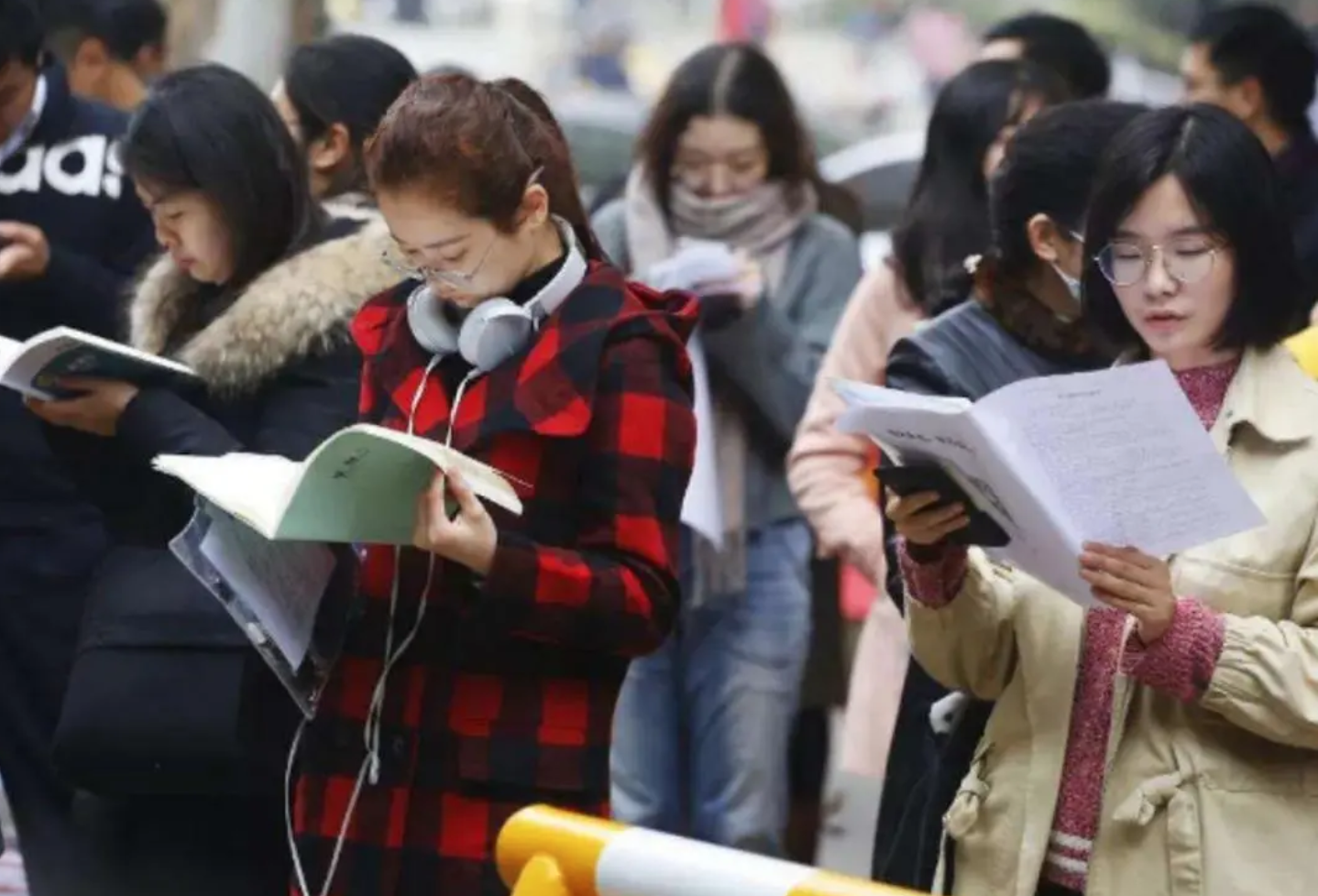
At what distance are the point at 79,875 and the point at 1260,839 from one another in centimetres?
189

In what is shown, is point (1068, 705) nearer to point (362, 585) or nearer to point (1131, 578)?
point (1131, 578)

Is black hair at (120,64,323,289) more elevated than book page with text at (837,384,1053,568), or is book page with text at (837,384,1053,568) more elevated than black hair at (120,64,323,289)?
black hair at (120,64,323,289)

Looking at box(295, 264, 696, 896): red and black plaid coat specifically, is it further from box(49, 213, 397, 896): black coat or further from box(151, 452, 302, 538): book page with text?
box(49, 213, 397, 896): black coat

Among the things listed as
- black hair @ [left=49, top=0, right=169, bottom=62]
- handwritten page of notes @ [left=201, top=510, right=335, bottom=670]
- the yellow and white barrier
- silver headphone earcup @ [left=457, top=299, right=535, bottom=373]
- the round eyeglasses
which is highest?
black hair @ [left=49, top=0, right=169, bottom=62]

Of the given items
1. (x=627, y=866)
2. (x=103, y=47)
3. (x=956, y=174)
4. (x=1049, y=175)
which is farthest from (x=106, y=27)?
Result: (x=627, y=866)

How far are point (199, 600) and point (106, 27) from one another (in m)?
2.99

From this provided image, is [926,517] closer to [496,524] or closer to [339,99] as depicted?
[496,524]

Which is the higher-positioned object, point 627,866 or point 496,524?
point 496,524

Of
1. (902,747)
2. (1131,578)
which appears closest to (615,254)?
(902,747)

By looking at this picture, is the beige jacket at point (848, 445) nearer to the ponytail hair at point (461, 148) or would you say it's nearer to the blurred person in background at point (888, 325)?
the blurred person in background at point (888, 325)

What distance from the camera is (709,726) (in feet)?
17.1

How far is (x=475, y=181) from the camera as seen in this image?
10.5 feet

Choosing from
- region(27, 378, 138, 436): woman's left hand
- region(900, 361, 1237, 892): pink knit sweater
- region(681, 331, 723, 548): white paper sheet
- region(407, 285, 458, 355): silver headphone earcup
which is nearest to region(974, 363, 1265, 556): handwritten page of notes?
region(900, 361, 1237, 892): pink knit sweater

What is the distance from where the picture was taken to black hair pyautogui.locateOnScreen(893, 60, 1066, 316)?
470cm
